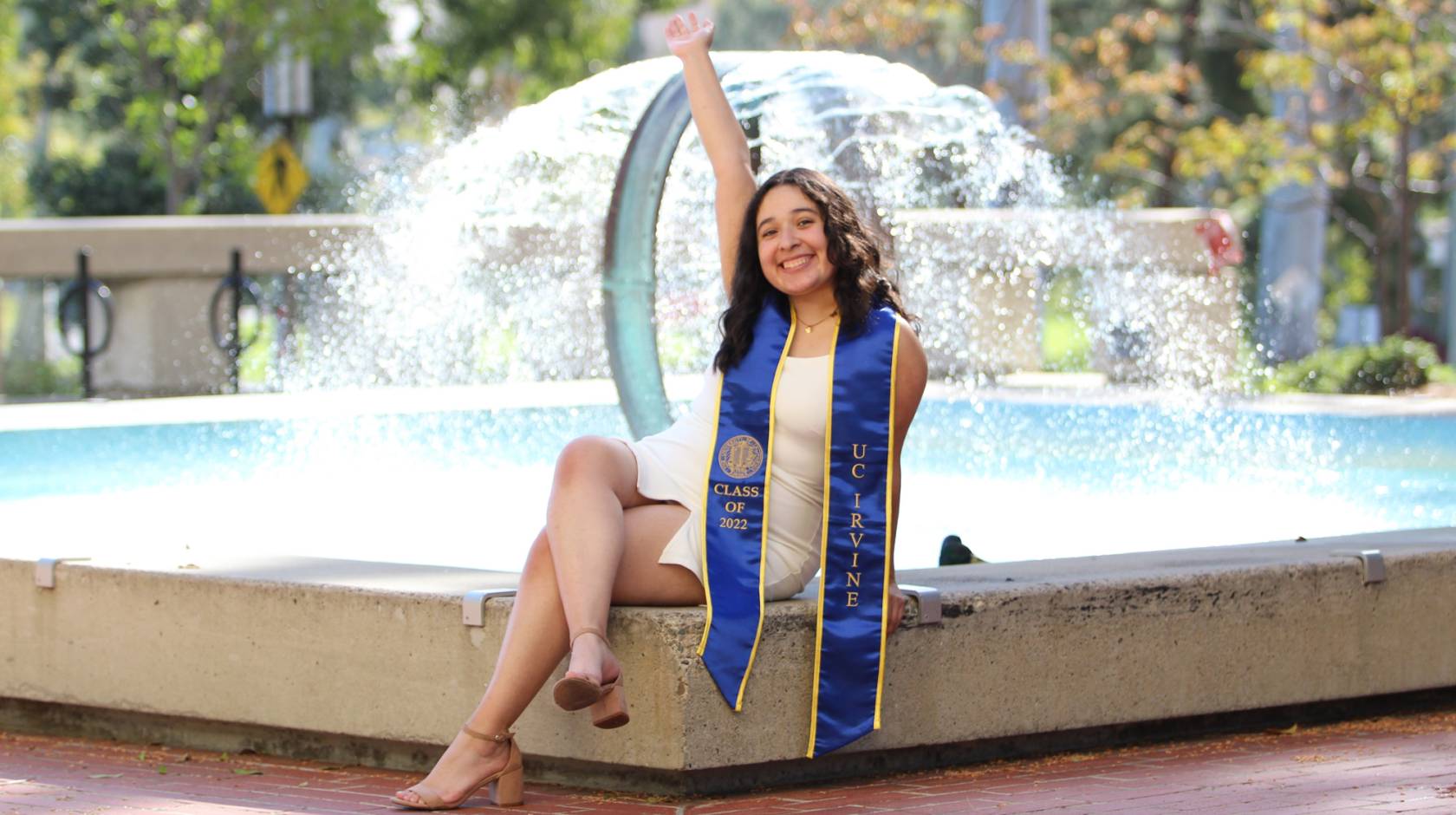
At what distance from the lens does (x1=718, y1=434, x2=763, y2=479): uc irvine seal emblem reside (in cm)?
429

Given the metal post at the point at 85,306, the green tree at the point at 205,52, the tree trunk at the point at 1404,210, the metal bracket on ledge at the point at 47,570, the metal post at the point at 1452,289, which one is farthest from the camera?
the metal post at the point at 1452,289

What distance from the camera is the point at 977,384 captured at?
43.2 feet

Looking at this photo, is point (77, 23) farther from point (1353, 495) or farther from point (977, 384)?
point (1353, 495)

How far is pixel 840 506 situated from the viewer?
4305 mm

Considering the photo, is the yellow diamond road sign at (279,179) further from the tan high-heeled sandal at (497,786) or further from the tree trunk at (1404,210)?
the tan high-heeled sandal at (497,786)

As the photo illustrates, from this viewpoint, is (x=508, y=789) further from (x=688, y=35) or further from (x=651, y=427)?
(x=651, y=427)

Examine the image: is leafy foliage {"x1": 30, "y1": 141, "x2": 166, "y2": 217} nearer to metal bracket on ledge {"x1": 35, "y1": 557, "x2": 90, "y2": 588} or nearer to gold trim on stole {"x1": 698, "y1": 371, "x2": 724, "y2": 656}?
metal bracket on ledge {"x1": 35, "y1": 557, "x2": 90, "y2": 588}

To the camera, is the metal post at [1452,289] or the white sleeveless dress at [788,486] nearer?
the white sleeveless dress at [788,486]

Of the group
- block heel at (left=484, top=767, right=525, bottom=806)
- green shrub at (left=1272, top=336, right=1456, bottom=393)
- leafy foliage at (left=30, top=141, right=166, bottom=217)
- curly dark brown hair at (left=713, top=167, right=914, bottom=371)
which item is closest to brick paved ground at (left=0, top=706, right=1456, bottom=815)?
block heel at (left=484, top=767, right=525, bottom=806)

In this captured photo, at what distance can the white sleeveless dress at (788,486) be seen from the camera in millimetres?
4297

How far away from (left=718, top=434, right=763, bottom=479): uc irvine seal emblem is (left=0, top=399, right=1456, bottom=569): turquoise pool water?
1.67 m

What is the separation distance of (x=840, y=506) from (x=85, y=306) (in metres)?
12.9

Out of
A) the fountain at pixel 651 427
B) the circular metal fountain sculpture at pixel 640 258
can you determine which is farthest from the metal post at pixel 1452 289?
the circular metal fountain sculpture at pixel 640 258

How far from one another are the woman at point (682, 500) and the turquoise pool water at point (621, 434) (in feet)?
4.61
